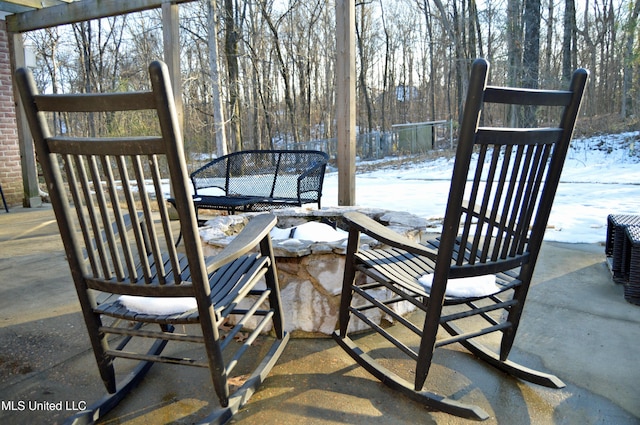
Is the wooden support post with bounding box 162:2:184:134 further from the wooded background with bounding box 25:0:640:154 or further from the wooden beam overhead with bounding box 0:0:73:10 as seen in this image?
the wooded background with bounding box 25:0:640:154

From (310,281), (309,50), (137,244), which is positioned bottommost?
(310,281)

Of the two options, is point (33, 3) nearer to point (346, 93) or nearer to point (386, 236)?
point (346, 93)

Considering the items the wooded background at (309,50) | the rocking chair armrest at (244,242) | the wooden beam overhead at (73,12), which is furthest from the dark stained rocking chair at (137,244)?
the wooded background at (309,50)

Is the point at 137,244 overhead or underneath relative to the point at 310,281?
overhead

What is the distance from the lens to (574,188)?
20.9ft

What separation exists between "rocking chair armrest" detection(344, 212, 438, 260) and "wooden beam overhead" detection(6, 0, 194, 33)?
3.51 m

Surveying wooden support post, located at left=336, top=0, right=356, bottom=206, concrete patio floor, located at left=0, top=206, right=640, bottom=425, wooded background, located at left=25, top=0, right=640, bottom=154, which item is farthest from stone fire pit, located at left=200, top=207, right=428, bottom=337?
wooded background, located at left=25, top=0, right=640, bottom=154

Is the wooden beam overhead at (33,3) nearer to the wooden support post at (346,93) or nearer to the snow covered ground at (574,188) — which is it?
the wooden support post at (346,93)

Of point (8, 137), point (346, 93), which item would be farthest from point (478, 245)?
point (8, 137)

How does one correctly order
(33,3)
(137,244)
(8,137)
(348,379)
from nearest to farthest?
(137,244) < (348,379) < (33,3) < (8,137)

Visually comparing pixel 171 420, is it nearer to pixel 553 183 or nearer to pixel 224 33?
pixel 553 183

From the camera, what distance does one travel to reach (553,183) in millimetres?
1476

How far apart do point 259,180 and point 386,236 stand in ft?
9.16

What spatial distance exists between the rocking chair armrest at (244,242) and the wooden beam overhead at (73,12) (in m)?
3.40
